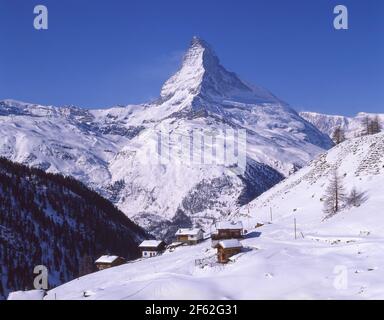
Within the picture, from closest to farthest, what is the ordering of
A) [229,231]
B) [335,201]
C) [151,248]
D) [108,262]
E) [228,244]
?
[228,244] → [229,231] → [335,201] → [108,262] → [151,248]

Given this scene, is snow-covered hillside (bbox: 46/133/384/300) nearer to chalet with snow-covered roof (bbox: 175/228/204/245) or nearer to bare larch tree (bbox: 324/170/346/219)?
bare larch tree (bbox: 324/170/346/219)

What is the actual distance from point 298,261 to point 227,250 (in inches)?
662

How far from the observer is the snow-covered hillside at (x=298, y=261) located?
4769 centimetres

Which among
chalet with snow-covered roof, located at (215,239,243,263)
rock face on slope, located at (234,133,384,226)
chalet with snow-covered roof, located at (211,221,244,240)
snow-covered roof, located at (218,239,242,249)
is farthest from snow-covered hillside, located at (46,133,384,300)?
chalet with snow-covered roof, located at (211,221,244,240)

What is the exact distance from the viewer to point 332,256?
202 feet

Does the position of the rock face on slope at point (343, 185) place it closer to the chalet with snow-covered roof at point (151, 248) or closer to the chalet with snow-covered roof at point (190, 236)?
the chalet with snow-covered roof at point (190, 236)

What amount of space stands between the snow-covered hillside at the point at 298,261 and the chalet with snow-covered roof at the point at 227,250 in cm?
156

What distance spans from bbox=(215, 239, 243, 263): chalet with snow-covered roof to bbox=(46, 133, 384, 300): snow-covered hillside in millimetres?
1562

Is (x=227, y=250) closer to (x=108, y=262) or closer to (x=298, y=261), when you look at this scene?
(x=298, y=261)

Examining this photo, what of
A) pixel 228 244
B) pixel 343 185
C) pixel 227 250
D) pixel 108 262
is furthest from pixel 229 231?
pixel 108 262

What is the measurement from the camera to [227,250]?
76312mm

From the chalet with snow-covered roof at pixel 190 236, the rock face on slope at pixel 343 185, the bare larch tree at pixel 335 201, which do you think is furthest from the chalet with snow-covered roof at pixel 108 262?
the bare larch tree at pixel 335 201

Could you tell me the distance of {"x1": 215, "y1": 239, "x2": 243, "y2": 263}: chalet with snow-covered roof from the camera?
7525 cm

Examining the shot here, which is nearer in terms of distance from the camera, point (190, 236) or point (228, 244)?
point (228, 244)
